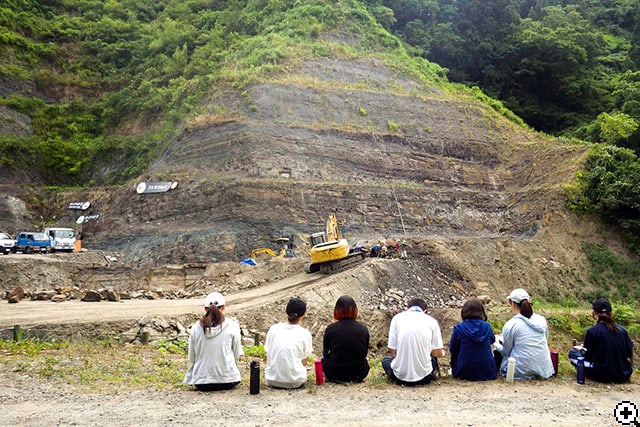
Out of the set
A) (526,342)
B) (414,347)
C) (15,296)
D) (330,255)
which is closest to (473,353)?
(526,342)

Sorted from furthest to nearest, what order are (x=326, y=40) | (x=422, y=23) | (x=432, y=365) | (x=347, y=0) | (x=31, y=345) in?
(x=422, y=23)
(x=347, y=0)
(x=326, y=40)
(x=31, y=345)
(x=432, y=365)

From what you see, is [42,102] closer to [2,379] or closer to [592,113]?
[2,379]

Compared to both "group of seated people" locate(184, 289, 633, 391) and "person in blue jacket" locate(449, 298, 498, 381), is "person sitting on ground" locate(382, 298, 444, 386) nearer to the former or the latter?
"group of seated people" locate(184, 289, 633, 391)

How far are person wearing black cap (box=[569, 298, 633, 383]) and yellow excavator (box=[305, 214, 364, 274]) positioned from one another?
1358 cm

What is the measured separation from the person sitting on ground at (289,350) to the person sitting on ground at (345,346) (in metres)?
0.36

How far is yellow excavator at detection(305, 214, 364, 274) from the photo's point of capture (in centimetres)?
2059

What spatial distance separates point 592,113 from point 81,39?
153 feet

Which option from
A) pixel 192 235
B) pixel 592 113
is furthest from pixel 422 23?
pixel 192 235

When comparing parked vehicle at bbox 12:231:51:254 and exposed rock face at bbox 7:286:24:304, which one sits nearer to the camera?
exposed rock face at bbox 7:286:24:304

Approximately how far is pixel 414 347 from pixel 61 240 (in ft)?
80.9

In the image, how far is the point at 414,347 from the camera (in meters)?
6.84

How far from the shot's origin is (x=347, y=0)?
45344mm

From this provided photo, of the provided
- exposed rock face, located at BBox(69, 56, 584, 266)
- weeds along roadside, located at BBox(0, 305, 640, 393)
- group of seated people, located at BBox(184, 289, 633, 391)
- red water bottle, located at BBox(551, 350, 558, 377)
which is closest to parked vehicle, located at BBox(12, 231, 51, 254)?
exposed rock face, located at BBox(69, 56, 584, 266)

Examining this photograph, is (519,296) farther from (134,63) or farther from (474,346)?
(134,63)
